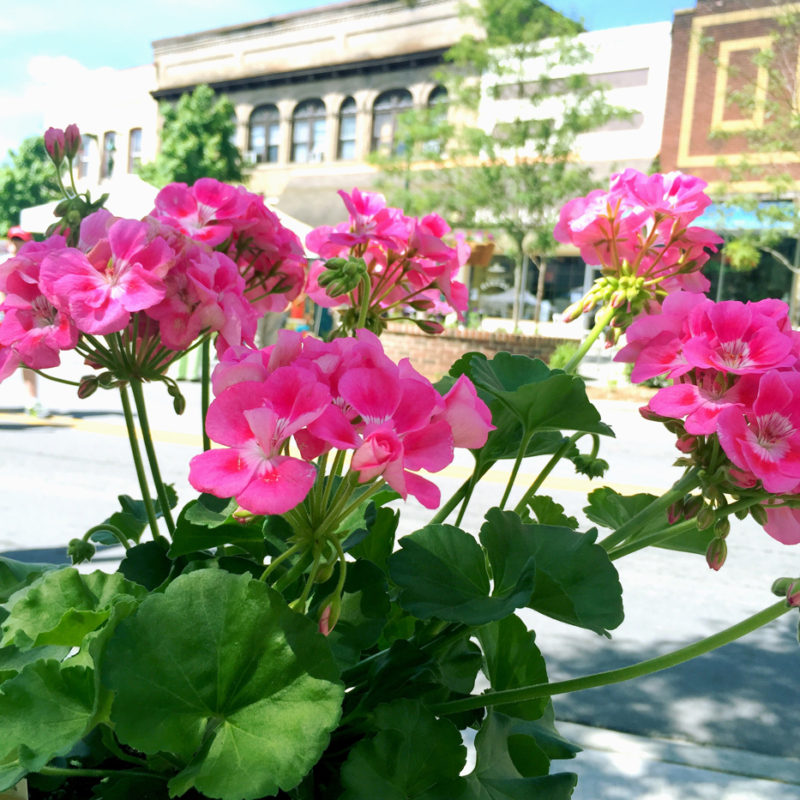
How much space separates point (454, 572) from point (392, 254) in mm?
541

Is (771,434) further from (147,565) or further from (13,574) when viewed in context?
(13,574)

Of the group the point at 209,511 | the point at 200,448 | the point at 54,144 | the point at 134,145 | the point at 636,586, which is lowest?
the point at 200,448

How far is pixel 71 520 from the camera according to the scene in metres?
5.42

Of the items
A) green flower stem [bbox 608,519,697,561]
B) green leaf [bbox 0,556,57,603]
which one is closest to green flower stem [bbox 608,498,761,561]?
green flower stem [bbox 608,519,697,561]

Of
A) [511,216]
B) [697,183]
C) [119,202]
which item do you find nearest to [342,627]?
[697,183]

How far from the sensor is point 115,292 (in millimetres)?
835

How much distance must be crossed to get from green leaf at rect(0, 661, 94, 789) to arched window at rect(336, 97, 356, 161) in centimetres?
2755

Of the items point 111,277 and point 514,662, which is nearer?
point 111,277

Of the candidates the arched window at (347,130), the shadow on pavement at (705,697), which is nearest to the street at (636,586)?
the shadow on pavement at (705,697)

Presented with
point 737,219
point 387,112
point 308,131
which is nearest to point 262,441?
point 737,219

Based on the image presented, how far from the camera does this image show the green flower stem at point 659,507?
2.78 ft

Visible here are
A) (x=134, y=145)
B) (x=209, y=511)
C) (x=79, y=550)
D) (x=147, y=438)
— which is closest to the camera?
(x=209, y=511)

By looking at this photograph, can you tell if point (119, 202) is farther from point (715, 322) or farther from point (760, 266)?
point (760, 266)

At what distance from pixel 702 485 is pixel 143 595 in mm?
522
